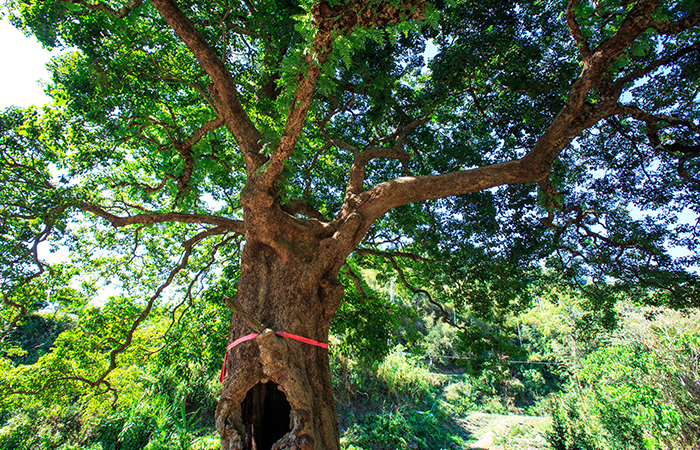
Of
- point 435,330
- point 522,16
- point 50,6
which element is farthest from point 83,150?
point 435,330

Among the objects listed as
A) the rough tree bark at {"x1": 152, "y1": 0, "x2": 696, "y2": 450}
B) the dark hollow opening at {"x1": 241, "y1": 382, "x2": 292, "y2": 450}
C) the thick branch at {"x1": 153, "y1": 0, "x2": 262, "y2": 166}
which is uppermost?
the thick branch at {"x1": 153, "y1": 0, "x2": 262, "y2": 166}

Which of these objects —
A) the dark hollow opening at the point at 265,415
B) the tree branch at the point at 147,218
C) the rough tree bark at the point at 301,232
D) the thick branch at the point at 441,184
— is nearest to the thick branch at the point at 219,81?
the rough tree bark at the point at 301,232

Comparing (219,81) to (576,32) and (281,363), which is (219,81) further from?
(576,32)

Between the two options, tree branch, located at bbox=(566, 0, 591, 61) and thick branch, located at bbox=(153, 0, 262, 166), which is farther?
thick branch, located at bbox=(153, 0, 262, 166)

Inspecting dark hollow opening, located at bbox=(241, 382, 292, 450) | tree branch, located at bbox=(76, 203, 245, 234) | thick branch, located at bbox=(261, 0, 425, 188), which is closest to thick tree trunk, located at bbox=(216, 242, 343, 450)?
dark hollow opening, located at bbox=(241, 382, 292, 450)

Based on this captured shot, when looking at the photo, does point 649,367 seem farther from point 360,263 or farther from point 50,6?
point 50,6

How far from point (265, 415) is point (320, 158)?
536 cm

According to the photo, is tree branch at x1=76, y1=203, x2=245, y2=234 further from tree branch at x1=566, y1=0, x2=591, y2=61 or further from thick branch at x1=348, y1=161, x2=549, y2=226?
tree branch at x1=566, y1=0, x2=591, y2=61

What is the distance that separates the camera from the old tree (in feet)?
8.87

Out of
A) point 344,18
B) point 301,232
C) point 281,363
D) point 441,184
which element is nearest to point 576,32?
point 441,184

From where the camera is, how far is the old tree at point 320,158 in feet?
8.87

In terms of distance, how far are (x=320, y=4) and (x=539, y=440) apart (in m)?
13.7

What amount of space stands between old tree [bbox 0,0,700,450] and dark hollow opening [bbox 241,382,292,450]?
0.02 m

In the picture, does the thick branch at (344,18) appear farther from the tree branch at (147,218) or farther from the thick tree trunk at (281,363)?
the tree branch at (147,218)
